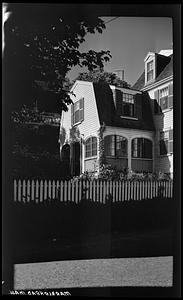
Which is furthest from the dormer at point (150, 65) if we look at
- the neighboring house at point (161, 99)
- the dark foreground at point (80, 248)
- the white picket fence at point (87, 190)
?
the dark foreground at point (80, 248)

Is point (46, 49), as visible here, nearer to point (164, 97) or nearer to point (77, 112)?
point (77, 112)

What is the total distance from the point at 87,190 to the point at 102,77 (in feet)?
3.06

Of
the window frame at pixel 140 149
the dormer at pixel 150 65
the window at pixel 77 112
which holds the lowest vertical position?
the window frame at pixel 140 149

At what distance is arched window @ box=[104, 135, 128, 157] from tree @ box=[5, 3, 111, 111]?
1.49 feet

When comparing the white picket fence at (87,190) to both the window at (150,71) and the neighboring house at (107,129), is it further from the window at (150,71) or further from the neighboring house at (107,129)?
the window at (150,71)

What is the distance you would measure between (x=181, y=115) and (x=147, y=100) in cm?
30

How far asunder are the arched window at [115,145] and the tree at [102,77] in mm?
442

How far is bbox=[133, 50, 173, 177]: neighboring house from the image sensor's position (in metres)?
3.41

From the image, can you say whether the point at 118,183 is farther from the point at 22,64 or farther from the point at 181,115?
the point at 22,64

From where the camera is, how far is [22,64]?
335 centimetres

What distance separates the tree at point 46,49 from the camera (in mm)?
3312

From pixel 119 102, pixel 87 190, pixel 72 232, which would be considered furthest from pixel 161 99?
pixel 72 232

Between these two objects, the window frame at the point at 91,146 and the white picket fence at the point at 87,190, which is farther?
the window frame at the point at 91,146

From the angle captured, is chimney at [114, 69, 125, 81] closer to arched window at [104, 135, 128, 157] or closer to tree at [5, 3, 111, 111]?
tree at [5, 3, 111, 111]
